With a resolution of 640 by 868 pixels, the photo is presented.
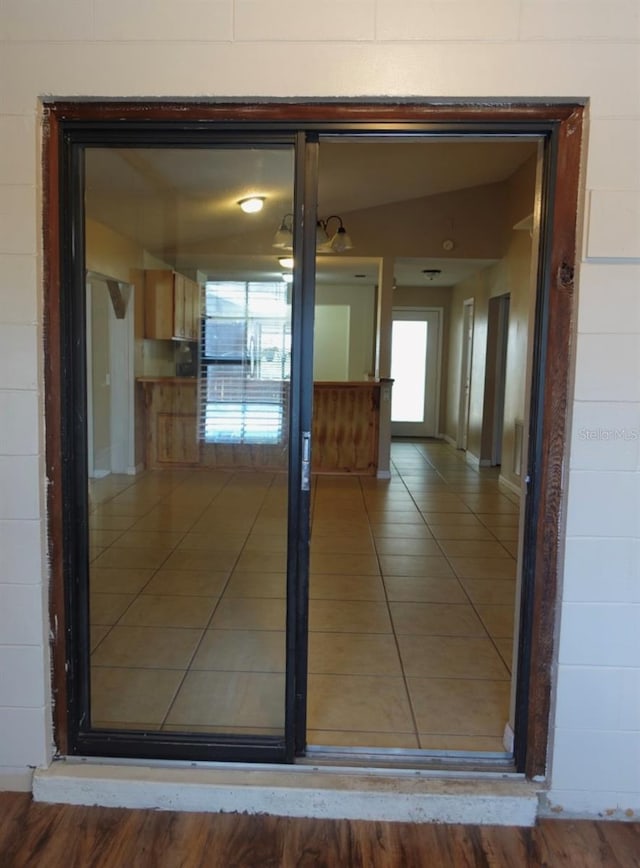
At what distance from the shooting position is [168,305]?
3.54 m

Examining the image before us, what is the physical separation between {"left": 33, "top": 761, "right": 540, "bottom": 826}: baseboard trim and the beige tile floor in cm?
19

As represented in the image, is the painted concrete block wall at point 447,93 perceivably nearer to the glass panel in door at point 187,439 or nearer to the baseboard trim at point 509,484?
the glass panel in door at point 187,439

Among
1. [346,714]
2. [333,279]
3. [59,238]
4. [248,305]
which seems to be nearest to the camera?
[59,238]

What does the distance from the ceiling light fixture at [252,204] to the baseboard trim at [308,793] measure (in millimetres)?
1960

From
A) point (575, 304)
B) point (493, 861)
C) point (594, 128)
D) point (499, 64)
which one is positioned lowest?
point (493, 861)

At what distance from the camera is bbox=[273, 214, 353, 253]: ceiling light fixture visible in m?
1.96

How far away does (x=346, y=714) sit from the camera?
89.7 inches

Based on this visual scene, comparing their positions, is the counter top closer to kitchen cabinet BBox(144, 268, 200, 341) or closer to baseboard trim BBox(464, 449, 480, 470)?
kitchen cabinet BBox(144, 268, 200, 341)

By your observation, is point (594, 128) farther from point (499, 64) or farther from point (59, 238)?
point (59, 238)

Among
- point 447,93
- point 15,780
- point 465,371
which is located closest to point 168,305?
point 447,93

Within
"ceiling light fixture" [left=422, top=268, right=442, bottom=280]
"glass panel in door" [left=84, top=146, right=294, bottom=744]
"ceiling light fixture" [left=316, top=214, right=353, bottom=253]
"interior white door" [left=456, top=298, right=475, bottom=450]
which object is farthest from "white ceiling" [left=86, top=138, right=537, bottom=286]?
"interior white door" [left=456, top=298, right=475, bottom=450]

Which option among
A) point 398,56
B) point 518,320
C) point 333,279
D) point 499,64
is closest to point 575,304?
point 499,64

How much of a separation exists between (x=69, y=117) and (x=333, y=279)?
7266 mm

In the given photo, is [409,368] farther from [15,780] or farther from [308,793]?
[15,780]
